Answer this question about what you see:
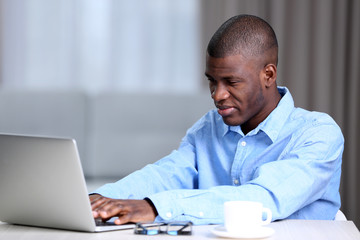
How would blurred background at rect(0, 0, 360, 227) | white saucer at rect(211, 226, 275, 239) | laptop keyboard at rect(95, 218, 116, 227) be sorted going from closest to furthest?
white saucer at rect(211, 226, 275, 239) → laptop keyboard at rect(95, 218, 116, 227) → blurred background at rect(0, 0, 360, 227)

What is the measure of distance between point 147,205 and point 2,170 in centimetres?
29

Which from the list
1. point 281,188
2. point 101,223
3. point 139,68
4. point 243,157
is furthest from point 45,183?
point 139,68

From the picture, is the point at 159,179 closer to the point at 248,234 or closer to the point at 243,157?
the point at 243,157

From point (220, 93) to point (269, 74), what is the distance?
0.57 ft

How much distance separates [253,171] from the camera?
1539mm

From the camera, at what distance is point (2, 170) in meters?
1.13

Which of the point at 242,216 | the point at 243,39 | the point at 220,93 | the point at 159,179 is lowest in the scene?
the point at 159,179

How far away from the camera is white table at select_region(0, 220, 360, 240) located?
1.07 m

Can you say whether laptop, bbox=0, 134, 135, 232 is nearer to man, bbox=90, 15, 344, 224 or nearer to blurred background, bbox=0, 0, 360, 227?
man, bbox=90, 15, 344, 224

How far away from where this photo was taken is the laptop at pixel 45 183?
41.1 inches

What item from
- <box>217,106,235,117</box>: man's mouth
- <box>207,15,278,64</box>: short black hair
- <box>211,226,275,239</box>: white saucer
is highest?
<box>207,15,278,64</box>: short black hair

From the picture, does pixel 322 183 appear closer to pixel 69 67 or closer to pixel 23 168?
pixel 23 168

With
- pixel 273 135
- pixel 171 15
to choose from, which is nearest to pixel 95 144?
pixel 171 15

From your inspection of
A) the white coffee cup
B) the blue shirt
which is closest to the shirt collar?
the blue shirt
